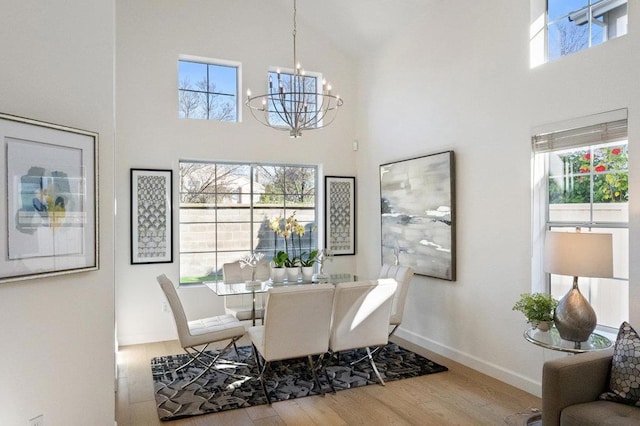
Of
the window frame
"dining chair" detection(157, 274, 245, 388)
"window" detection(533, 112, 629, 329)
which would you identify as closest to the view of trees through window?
"window" detection(533, 112, 629, 329)

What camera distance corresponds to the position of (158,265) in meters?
5.36

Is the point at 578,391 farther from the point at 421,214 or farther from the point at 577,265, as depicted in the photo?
the point at 421,214

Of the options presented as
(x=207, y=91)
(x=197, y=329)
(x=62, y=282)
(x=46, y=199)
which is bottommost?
(x=197, y=329)

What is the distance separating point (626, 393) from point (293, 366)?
2.87 m

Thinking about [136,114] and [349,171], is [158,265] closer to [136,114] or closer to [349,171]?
[136,114]

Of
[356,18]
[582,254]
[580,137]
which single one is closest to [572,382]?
[582,254]

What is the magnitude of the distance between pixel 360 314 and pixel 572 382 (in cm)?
169

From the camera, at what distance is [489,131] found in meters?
4.17

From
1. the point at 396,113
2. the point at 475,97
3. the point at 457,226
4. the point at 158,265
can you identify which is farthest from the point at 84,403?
the point at 396,113

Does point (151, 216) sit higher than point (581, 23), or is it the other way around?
point (581, 23)

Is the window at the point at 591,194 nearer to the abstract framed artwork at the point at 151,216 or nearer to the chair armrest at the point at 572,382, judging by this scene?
the chair armrest at the point at 572,382

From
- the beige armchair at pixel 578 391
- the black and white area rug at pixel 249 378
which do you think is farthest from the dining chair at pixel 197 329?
the beige armchair at pixel 578 391

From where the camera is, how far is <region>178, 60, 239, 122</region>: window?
221 inches

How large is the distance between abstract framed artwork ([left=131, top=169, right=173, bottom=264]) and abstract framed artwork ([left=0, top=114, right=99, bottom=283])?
2662 millimetres
